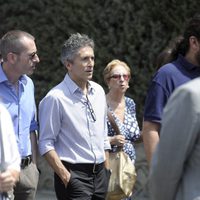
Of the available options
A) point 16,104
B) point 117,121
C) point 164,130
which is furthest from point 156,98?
point 117,121

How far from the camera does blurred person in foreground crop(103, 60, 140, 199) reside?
6.45 m

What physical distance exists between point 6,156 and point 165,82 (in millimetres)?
1019

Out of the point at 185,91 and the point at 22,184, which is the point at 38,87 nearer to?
the point at 22,184

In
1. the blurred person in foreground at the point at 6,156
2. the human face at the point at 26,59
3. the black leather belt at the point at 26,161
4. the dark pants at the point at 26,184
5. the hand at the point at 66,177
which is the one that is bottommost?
the dark pants at the point at 26,184

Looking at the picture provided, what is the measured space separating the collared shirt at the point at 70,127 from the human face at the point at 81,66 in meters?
0.07

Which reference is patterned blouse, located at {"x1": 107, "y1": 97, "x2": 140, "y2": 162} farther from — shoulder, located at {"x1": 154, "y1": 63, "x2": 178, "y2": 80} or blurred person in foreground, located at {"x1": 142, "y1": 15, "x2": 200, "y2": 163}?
shoulder, located at {"x1": 154, "y1": 63, "x2": 178, "y2": 80}

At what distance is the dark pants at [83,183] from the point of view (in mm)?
5680

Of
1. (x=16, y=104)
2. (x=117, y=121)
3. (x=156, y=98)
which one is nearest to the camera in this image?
(x=156, y=98)

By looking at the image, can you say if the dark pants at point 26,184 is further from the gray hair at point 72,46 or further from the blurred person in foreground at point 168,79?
the blurred person in foreground at point 168,79

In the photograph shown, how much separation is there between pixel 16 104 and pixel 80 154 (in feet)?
2.00

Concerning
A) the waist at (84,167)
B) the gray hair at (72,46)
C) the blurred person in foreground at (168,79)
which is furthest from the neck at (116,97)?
the blurred person in foreground at (168,79)

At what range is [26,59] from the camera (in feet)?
18.7

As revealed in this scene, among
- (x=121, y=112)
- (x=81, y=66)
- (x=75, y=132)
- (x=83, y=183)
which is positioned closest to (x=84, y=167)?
(x=83, y=183)

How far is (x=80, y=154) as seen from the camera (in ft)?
18.7
